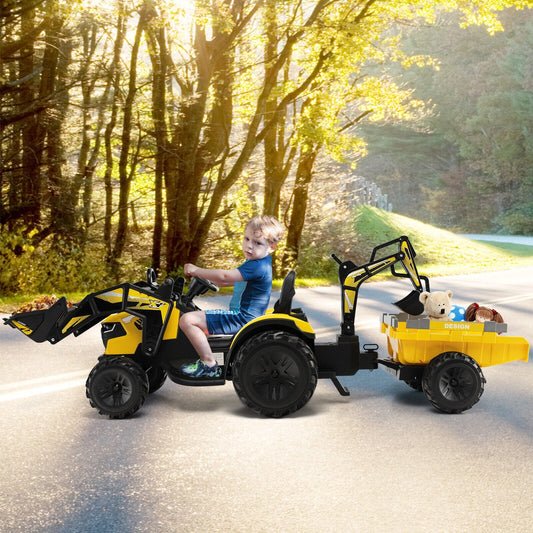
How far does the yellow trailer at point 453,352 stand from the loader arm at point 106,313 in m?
1.77

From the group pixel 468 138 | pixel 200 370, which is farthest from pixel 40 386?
pixel 468 138

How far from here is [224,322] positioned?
570 cm

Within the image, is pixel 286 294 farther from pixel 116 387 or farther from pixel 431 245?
pixel 431 245

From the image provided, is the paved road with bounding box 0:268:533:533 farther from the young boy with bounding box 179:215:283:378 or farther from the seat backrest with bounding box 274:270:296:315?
the seat backrest with bounding box 274:270:296:315

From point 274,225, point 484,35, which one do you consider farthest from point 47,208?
point 484,35

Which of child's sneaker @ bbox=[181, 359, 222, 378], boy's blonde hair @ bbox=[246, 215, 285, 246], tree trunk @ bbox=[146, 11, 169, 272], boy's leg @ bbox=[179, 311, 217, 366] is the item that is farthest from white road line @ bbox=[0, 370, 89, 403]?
tree trunk @ bbox=[146, 11, 169, 272]

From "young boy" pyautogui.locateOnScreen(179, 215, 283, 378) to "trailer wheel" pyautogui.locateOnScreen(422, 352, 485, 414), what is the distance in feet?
4.43

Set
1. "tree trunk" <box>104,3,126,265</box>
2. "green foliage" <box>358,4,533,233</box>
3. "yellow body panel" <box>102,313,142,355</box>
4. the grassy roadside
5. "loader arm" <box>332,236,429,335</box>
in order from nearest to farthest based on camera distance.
Result: 1. "yellow body panel" <box>102,313,142,355</box>
2. "loader arm" <box>332,236,429,335</box>
3. "tree trunk" <box>104,3,126,265</box>
4. the grassy roadside
5. "green foliage" <box>358,4,533,233</box>

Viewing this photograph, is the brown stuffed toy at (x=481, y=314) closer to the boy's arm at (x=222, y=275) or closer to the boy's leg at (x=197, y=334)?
the boy's arm at (x=222, y=275)

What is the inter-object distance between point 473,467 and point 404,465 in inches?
16.0

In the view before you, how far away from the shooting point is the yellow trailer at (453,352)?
5895mm

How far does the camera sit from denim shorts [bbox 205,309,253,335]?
18.6 ft

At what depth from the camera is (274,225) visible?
566 centimetres

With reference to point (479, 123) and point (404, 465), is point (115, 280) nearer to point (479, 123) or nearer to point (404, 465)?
point (404, 465)
